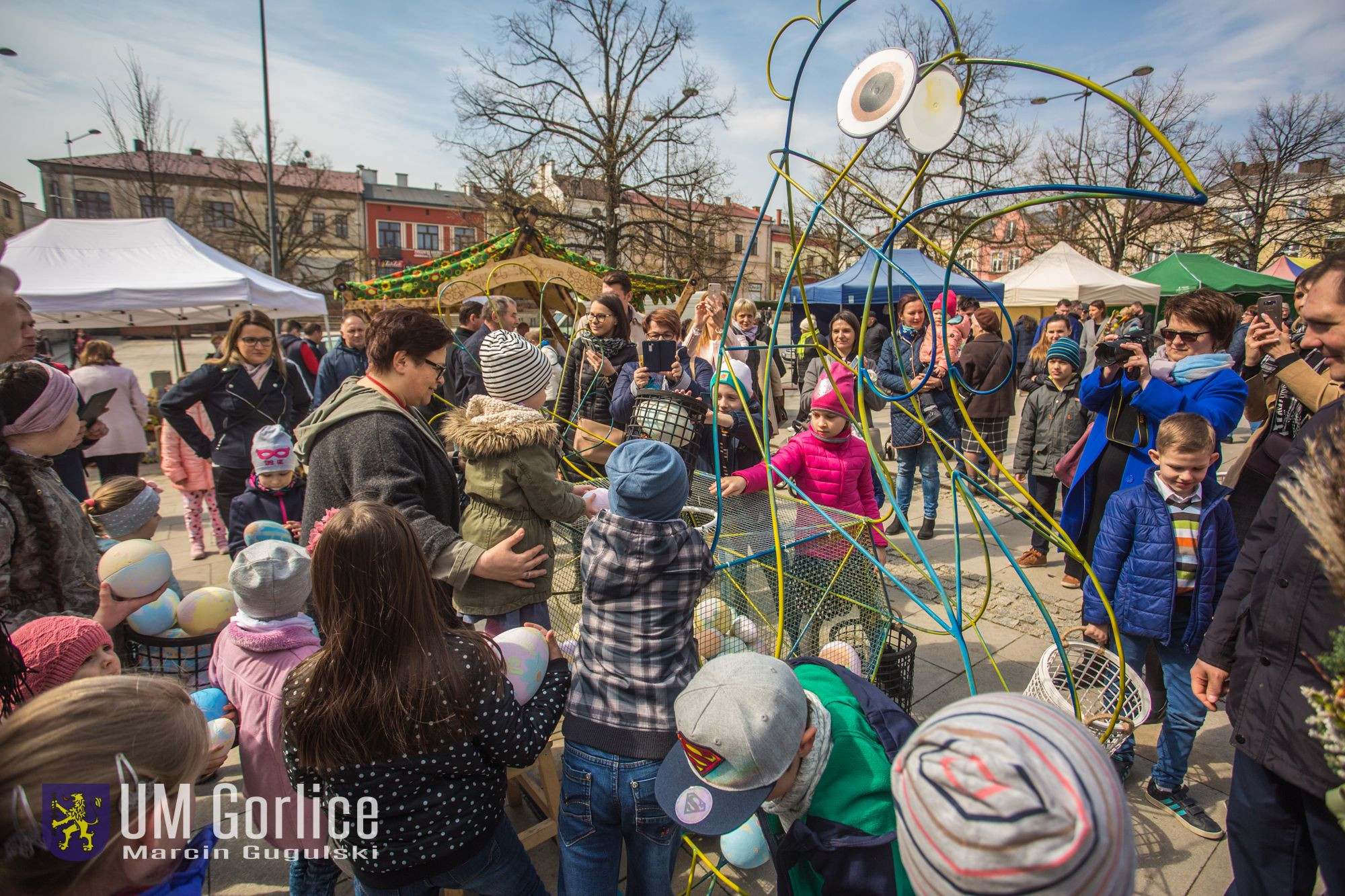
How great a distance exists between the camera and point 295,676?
1400 millimetres

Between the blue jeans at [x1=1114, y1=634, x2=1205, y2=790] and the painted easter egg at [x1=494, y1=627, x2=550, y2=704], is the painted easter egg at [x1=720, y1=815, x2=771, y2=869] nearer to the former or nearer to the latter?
the painted easter egg at [x1=494, y1=627, x2=550, y2=704]

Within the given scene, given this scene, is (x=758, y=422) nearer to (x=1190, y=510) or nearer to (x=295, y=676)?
(x=1190, y=510)

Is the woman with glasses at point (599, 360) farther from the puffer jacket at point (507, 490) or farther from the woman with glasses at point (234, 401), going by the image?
the woman with glasses at point (234, 401)

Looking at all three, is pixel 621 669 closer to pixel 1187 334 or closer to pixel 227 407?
pixel 1187 334

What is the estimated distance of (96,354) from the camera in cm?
507

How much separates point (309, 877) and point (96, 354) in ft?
17.0

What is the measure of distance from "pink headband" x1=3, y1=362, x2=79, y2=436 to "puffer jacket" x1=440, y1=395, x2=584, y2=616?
49.2 inches

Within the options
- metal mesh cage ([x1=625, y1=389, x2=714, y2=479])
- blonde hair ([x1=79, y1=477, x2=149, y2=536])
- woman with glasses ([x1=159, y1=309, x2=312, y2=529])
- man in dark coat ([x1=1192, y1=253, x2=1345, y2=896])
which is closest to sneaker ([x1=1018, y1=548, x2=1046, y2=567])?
man in dark coat ([x1=1192, y1=253, x2=1345, y2=896])

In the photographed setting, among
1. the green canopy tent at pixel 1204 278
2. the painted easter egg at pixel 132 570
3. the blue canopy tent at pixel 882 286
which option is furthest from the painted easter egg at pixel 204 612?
the green canopy tent at pixel 1204 278

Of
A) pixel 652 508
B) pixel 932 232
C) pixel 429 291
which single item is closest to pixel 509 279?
pixel 429 291

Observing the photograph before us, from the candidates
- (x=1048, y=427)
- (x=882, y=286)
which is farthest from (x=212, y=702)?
(x=882, y=286)

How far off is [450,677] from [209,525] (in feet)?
19.0

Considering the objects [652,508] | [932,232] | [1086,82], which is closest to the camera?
[1086,82]

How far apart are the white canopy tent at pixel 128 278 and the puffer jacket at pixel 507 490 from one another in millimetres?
5629
